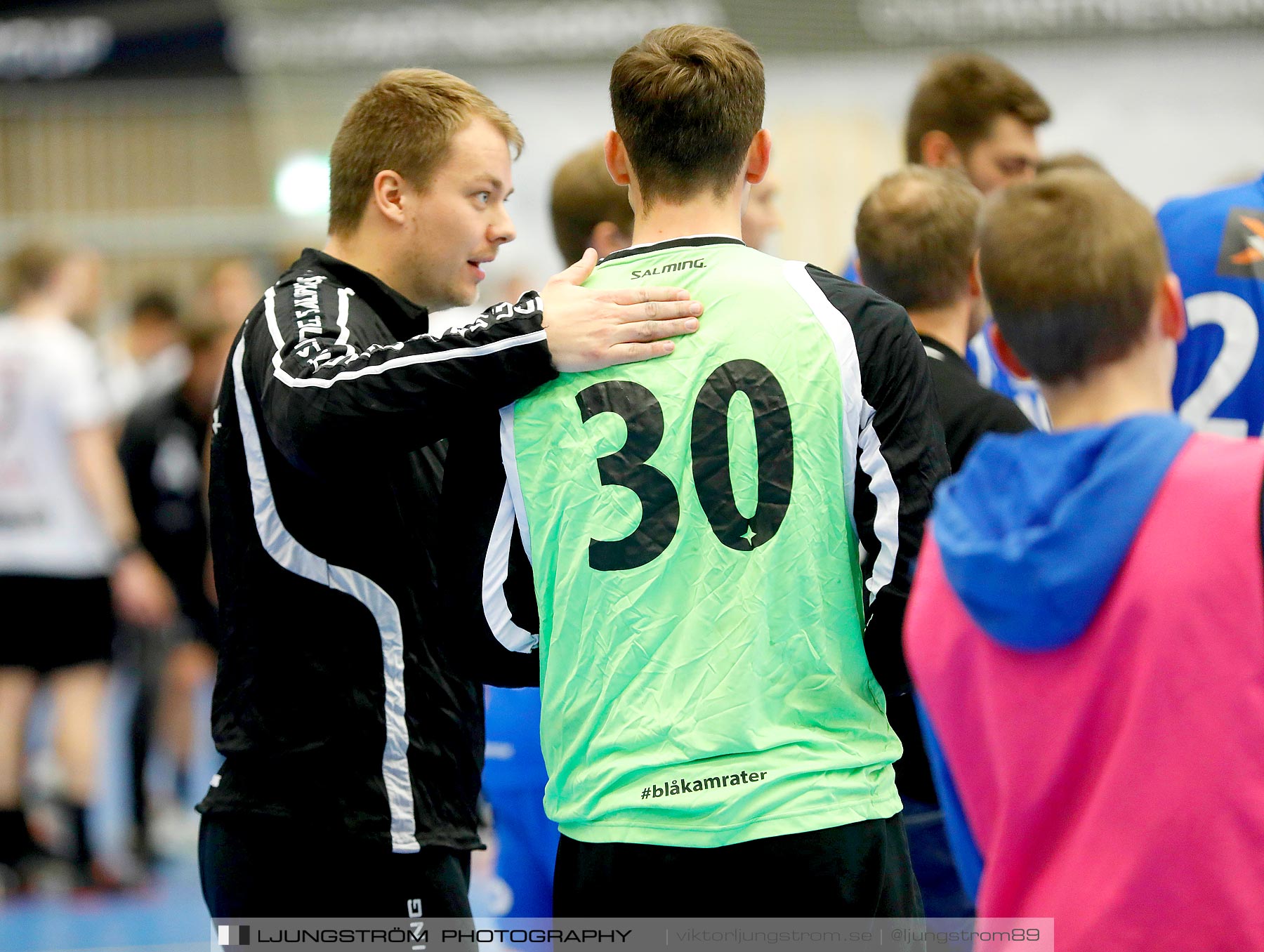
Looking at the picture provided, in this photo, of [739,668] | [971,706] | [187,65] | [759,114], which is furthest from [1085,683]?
[187,65]

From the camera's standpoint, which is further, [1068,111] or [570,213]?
[1068,111]

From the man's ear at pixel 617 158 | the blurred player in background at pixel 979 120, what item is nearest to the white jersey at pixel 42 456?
the blurred player in background at pixel 979 120

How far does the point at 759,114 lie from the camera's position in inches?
82.4

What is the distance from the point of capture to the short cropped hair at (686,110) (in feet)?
6.66

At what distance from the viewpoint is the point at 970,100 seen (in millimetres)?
3980

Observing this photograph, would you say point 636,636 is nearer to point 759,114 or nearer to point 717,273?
point 717,273

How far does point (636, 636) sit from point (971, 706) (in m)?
0.44

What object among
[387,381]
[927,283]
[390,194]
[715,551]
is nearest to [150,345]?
[390,194]

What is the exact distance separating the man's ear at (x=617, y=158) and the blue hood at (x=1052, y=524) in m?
0.75

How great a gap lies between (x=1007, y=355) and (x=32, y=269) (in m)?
5.36

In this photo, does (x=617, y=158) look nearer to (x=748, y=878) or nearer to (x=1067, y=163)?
(x=748, y=878)

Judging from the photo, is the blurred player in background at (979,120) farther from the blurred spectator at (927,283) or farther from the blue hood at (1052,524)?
the blue hood at (1052,524)

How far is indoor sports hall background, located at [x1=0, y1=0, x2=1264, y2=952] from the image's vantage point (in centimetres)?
1041

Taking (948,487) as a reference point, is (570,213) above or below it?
above
